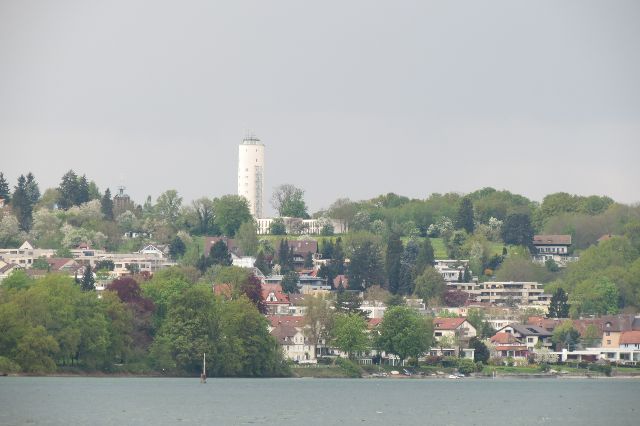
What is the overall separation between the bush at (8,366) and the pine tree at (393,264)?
75174mm

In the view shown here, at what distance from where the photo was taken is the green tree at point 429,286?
166375 mm

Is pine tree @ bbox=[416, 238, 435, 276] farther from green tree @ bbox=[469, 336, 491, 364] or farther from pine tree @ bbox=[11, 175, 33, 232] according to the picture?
pine tree @ bbox=[11, 175, 33, 232]

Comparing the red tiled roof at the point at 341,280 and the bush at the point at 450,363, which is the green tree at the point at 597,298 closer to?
the red tiled roof at the point at 341,280

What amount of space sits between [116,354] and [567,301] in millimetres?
65971

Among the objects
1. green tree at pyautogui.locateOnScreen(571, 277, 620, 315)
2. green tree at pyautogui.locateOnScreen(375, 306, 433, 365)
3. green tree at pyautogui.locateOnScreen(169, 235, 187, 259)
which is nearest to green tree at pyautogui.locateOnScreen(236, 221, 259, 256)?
green tree at pyautogui.locateOnScreen(169, 235, 187, 259)

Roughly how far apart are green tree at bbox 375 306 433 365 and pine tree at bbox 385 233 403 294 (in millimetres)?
44831

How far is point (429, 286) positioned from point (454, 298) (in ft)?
10.7

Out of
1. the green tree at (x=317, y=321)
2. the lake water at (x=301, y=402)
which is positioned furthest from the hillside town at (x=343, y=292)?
the lake water at (x=301, y=402)

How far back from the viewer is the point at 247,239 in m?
193

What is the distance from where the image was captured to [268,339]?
11188 cm

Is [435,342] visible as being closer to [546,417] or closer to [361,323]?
[361,323]

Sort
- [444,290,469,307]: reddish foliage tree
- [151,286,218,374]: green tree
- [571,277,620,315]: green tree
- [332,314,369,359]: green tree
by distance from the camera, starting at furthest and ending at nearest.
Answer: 1. [444,290,469,307]: reddish foliage tree
2. [571,277,620,315]: green tree
3. [332,314,369,359]: green tree
4. [151,286,218,374]: green tree

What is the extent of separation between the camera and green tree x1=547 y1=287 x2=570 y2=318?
516ft

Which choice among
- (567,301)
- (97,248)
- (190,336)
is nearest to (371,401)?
(190,336)
